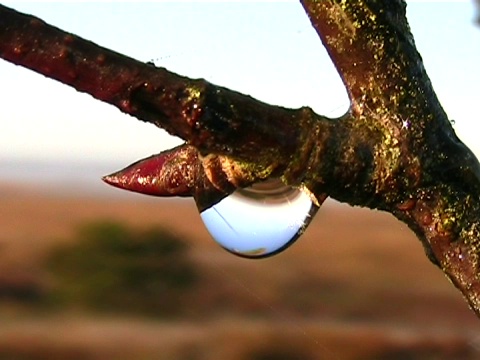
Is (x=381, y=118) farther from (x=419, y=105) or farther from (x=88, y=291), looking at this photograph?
(x=88, y=291)

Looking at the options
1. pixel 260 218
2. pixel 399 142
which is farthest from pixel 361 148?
pixel 260 218

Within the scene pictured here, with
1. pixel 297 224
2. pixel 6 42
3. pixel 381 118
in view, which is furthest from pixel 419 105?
pixel 6 42

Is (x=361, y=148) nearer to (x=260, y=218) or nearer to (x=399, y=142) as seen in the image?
(x=399, y=142)

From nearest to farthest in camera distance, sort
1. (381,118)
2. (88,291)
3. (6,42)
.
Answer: (6,42), (381,118), (88,291)
